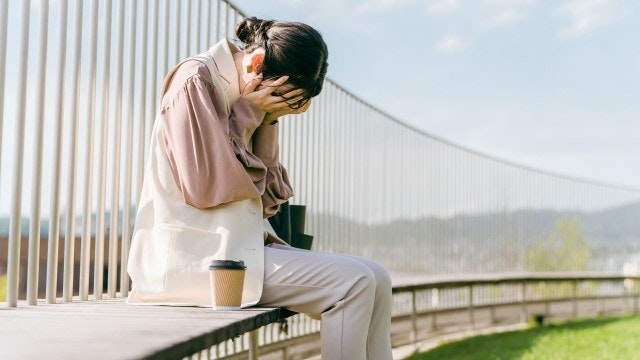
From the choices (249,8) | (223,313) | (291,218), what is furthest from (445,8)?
(223,313)

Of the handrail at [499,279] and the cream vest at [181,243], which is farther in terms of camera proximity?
the handrail at [499,279]

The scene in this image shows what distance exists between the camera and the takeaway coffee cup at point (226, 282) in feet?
8.86

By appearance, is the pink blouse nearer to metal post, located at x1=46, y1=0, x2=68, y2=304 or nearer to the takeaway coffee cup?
the takeaway coffee cup

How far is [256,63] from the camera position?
121 inches

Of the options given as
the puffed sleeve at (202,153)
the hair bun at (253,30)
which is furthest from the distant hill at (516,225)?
the puffed sleeve at (202,153)

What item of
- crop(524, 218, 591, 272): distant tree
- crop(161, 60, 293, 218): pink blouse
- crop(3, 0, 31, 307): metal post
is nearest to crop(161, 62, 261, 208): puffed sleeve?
crop(161, 60, 293, 218): pink blouse

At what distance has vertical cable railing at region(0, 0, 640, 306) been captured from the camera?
2957 millimetres

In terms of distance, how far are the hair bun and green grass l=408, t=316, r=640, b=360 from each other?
12.7ft

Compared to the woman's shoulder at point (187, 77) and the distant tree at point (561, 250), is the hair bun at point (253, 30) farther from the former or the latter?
the distant tree at point (561, 250)

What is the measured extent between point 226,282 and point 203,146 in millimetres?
400

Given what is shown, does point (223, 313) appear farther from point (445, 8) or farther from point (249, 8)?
point (445, 8)

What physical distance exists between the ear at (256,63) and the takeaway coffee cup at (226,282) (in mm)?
673

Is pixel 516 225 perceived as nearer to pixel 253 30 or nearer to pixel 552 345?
pixel 552 345

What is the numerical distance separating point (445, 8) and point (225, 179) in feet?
49.7
